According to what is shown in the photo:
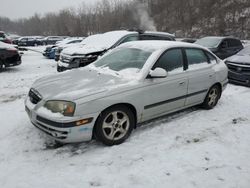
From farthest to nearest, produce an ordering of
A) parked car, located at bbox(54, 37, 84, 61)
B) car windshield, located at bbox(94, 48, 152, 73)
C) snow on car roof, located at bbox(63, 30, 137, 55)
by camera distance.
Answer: parked car, located at bbox(54, 37, 84, 61) → snow on car roof, located at bbox(63, 30, 137, 55) → car windshield, located at bbox(94, 48, 152, 73)

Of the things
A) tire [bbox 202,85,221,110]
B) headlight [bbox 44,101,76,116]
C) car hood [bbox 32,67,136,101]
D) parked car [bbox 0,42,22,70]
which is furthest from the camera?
parked car [bbox 0,42,22,70]

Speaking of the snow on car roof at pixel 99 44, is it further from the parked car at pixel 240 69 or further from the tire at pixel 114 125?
the tire at pixel 114 125

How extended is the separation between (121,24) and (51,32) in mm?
27576

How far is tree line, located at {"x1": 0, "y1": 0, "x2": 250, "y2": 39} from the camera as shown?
118 feet

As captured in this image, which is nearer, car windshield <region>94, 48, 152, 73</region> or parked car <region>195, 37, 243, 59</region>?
car windshield <region>94, 48, 152, 73</region>

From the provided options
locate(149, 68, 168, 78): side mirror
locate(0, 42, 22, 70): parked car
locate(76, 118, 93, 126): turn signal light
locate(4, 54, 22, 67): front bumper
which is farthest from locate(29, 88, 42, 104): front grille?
locate(4, 54, 22, 67): front bumper

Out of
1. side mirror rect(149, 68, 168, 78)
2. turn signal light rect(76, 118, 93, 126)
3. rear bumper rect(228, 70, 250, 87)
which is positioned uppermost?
side mirror rect(149, 68, 168, 78)

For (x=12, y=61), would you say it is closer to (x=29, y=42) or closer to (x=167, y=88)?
(x=167, y=88)

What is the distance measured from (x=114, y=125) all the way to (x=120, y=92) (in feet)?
1.70

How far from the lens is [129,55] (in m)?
4.66

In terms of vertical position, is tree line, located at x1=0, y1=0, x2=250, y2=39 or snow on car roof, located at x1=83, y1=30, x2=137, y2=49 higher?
tree line, located at x1=0, y1=0, x2=250, y2=39

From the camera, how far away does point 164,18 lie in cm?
5075

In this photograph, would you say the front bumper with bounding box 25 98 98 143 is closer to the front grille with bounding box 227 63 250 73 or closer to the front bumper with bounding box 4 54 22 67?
the front grille with bounding box 227 63 250 73

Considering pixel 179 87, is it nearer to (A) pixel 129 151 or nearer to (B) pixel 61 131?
(A) pixel 129 151
